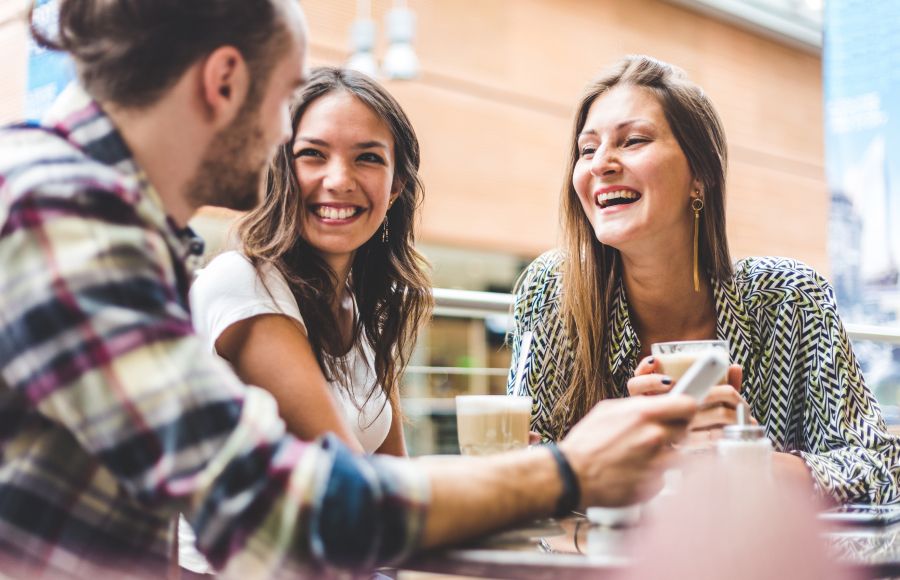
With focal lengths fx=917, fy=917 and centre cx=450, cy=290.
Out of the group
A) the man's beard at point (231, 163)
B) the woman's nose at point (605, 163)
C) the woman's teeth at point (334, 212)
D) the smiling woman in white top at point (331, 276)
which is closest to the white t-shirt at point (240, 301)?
the smiling woman in white top at point (331, 276)

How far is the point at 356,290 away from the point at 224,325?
0.56 meters

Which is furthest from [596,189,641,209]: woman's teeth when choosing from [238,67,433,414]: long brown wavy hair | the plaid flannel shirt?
the plaid flannel shirt

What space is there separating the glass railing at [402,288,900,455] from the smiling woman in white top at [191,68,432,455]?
430 mm

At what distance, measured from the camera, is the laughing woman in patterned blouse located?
6.73 ft

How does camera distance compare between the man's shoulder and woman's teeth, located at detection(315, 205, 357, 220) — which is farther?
woman's teeth, located at detection(315, 205, 357, 220)

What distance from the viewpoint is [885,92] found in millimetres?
3666

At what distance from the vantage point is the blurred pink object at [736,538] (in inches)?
26.0

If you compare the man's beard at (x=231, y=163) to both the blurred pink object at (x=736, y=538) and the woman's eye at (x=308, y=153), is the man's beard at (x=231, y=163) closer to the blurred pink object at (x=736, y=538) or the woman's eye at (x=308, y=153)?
the blurred pink object at (x=736, y=538)

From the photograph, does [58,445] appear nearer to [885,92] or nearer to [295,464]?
[295,464]

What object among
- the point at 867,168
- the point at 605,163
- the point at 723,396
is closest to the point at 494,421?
the point at 723,396

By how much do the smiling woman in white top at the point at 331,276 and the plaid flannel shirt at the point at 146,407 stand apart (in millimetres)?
642

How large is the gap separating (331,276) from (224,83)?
926 mm

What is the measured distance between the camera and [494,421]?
149 centimetres

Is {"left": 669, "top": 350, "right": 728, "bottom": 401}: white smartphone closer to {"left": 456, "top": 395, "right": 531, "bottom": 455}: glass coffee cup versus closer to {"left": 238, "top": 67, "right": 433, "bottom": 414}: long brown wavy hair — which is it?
{"left": 456, "top": 395, "right": 531, "bottom": 455}: glass coffee cup
